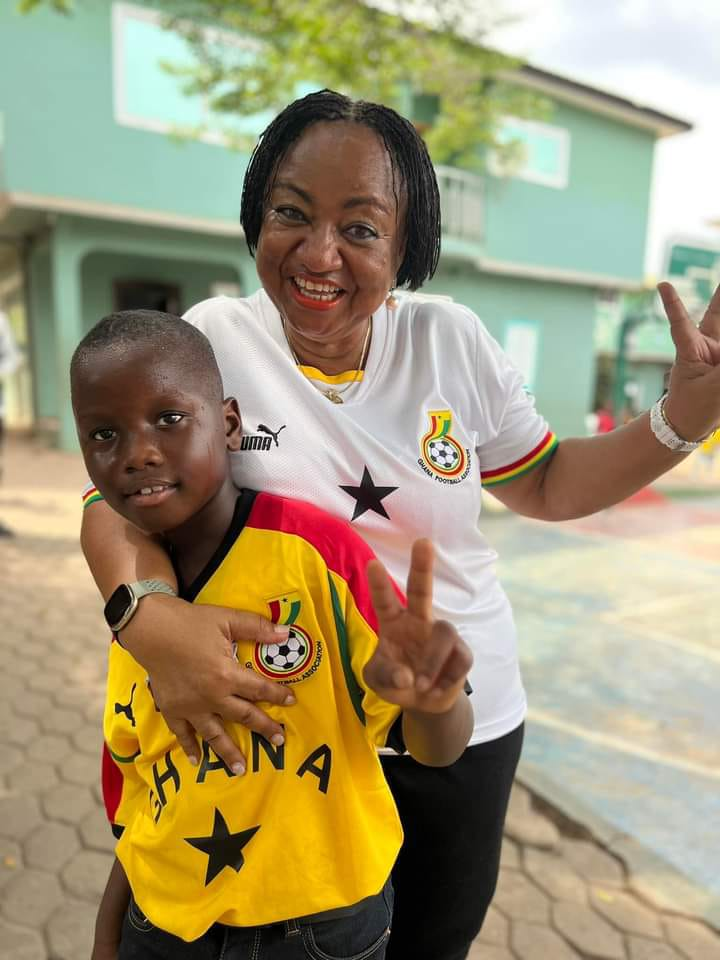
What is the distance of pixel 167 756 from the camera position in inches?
42.8

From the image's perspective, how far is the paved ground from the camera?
222 cm

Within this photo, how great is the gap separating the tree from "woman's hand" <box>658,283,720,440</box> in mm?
4768

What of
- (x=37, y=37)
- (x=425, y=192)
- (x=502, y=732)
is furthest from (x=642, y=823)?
(x=37, y=37)

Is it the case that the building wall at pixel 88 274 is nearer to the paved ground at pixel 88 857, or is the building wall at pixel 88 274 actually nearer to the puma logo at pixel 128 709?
the paved ground at pixel 88 857

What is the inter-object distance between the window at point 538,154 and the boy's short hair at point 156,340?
40.1 feet

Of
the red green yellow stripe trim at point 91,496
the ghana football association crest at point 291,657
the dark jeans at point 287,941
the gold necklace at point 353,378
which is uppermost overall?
the gold necklace at point 353,378

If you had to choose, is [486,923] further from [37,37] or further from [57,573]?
[37,37]

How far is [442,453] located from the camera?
1.24m

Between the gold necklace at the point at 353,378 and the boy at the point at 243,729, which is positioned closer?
the boy at the point at 243,729

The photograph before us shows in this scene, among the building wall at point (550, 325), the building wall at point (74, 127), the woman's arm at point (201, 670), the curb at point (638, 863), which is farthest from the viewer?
the building wall at point (550, 325)

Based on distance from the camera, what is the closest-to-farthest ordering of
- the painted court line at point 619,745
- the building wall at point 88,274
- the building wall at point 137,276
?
the painted court line at point 619,745
the building wall at point 88,274
the building wall at point 137,276

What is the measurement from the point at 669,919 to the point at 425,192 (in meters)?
2.29

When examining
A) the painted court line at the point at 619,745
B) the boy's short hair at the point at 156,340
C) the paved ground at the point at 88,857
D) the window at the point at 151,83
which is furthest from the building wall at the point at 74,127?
the boy's short hair at the point at 156,340

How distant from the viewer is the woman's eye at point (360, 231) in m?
1.14
